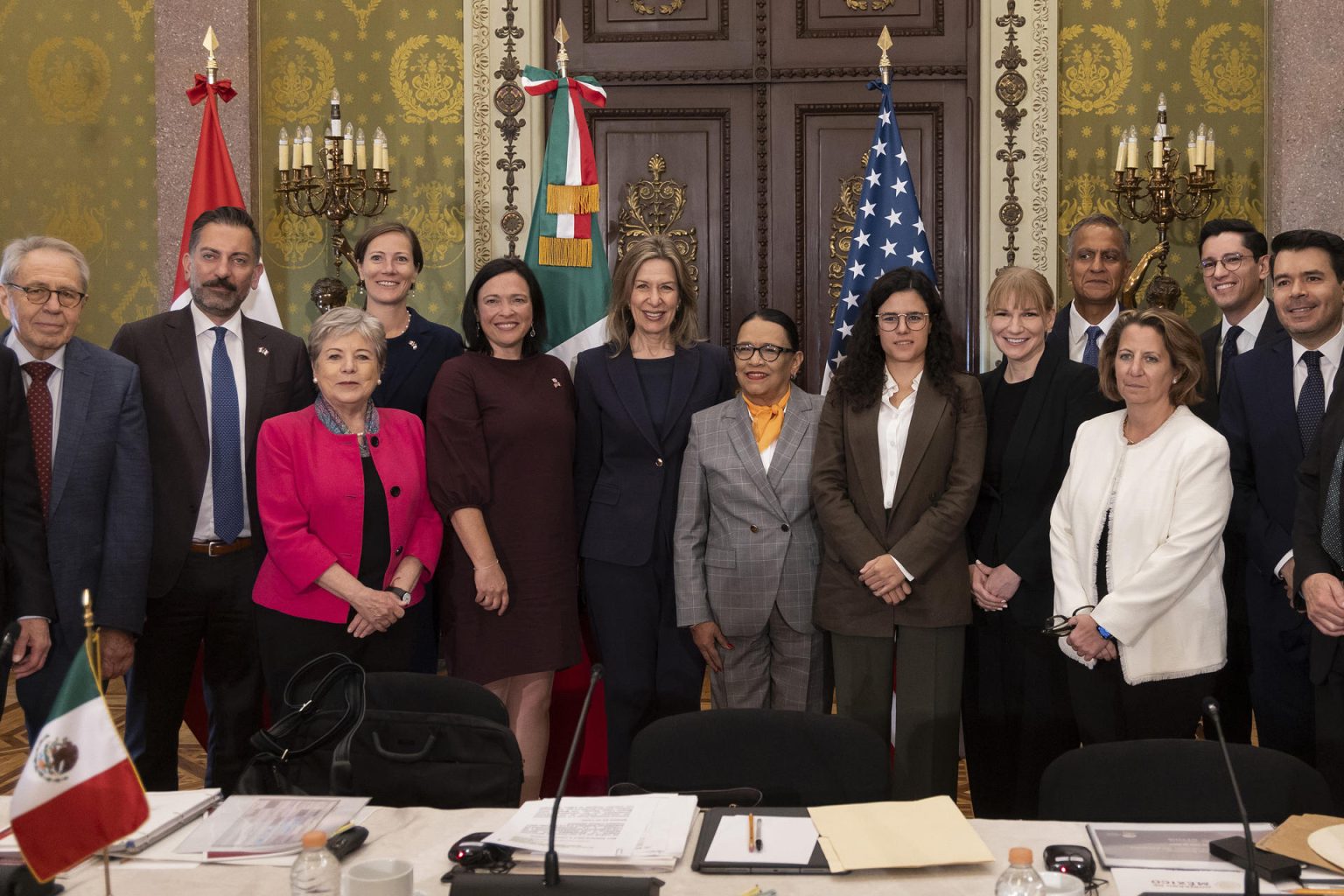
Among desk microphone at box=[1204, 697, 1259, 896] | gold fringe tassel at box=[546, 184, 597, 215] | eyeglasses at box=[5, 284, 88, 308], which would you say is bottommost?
desk microphone at box=[1204, 697, 1259, 896]

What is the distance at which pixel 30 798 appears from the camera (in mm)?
1458

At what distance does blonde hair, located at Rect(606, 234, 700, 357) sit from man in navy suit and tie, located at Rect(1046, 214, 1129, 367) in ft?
4.54

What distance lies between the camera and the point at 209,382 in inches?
129

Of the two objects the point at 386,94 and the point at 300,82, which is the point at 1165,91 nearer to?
the point at 386,94

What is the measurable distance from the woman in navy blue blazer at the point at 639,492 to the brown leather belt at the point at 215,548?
94 cm

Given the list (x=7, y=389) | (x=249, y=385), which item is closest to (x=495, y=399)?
(x=249, y=385)

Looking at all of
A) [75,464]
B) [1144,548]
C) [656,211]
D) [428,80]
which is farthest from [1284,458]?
[428,80]

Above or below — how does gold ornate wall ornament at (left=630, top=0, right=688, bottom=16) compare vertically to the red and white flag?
above

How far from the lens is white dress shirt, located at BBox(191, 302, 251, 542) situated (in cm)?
323

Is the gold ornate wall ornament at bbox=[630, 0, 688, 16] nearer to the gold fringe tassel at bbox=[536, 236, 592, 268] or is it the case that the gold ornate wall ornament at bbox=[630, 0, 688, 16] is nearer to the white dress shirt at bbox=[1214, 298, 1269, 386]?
the gold fringe tassel at bbox=[536, 236, 592, 268]

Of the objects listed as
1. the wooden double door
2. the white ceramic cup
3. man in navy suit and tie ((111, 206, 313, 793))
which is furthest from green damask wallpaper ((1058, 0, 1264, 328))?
the white ceramic cup

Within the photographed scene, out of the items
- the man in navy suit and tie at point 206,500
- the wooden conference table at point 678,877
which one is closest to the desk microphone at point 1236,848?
the wooden conference table at point 678,877

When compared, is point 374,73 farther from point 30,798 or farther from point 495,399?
point 30,798

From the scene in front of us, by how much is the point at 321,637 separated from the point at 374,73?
3719 mm
